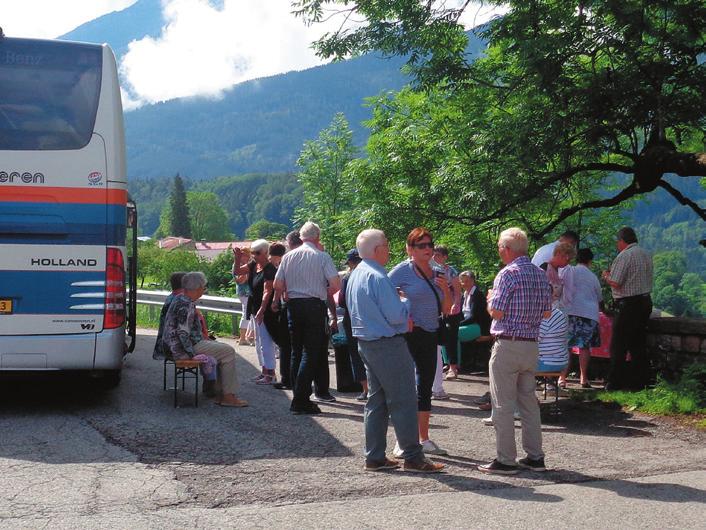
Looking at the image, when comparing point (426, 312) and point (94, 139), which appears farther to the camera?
→ point (94, 139)

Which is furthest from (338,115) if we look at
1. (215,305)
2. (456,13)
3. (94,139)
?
(94,139)

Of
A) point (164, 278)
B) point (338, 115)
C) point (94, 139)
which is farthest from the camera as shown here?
point (164, 278)

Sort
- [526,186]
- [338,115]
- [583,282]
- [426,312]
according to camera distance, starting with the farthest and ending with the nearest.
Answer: [338,115] < [526,186] < [583,282] < [426,312]

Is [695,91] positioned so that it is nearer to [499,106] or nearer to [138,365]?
[499,106]

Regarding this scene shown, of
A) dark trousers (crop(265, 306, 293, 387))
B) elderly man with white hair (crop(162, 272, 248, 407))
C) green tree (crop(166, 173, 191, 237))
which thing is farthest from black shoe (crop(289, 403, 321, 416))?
green tree (crop(166, 173, 191, 237))

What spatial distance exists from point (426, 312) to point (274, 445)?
5.52 ft

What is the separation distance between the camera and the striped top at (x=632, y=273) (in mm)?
11188

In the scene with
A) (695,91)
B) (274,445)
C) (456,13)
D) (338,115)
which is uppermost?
(338,115)

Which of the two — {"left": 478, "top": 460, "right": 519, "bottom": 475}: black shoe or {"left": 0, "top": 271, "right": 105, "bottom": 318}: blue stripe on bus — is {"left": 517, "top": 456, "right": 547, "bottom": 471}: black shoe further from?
{"left": 0, "top": 271, "right": 105, "bottom": 318}: blue stripe on bus

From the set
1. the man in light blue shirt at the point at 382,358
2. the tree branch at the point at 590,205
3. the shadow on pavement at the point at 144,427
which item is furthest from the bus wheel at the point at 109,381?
the tree branch at the point at 590,205

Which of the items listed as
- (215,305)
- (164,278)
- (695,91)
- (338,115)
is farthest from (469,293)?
(164,278)

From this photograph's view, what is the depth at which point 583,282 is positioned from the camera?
11.2 m

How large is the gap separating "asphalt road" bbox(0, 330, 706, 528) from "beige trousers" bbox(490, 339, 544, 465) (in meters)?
0.31

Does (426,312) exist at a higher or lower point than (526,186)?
lower
